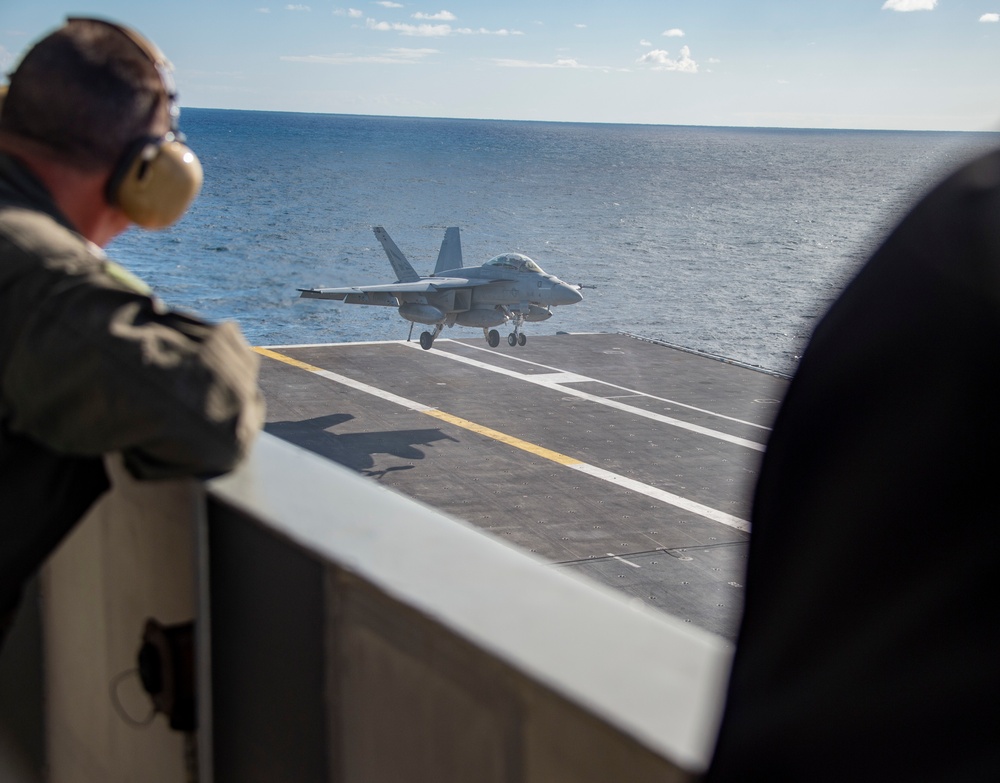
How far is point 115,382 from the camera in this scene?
1.83m

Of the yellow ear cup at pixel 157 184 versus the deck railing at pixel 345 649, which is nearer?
the deck railing at pixel 345 649

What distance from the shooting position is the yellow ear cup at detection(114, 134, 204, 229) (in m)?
2.32

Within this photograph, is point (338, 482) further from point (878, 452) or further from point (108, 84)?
point (878, 452)

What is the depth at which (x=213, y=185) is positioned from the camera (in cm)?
13312

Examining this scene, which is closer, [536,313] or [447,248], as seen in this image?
[536,313]

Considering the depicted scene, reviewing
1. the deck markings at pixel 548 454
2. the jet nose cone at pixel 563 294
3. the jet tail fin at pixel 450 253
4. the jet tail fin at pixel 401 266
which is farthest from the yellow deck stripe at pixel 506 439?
the jet tail fin at pixel 450 253

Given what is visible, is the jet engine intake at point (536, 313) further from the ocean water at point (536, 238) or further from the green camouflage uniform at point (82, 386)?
the green camouflage uniform at point (82, 386)

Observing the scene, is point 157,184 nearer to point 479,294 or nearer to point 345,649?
point 345,649

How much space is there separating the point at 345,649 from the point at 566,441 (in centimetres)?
2708

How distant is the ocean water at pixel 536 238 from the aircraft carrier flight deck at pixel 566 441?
14.1 ft

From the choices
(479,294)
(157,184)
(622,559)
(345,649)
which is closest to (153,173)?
(157,184)

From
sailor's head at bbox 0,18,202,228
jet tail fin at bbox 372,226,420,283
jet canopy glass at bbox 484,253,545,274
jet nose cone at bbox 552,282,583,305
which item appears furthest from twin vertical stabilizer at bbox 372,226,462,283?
sailor's head at bbox 0,18,202,228

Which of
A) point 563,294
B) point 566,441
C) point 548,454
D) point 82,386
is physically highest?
point 82,386

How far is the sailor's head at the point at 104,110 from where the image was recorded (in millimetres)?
2148
